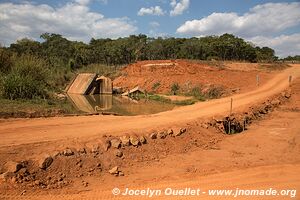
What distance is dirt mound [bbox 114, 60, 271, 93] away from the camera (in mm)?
25484

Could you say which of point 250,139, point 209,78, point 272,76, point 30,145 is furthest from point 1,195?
point 272,76

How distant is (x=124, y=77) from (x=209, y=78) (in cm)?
963

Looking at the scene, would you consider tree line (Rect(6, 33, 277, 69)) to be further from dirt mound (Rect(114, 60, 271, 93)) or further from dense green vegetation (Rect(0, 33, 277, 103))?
dirt mound (Rect(114, 60, 271, 93))

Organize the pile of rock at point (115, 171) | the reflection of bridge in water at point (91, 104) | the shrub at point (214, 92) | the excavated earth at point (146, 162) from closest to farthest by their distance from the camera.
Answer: the excavated earth at point (146, 162), the pile of rock at point (115, 171), the reflection of bridge in water at point (91, 104), the shrub at point (214, 92)

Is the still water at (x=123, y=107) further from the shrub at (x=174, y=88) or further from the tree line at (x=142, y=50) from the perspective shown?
the tree line at (x=142, y=50)

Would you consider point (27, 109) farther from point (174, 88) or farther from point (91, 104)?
point (174, 88)

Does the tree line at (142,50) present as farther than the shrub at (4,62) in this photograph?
Yes

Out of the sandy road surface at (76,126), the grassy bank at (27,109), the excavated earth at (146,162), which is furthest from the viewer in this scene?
the grassy bank at (27,109)

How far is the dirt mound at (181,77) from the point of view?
25.5 metres

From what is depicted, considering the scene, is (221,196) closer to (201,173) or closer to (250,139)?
(201,173)

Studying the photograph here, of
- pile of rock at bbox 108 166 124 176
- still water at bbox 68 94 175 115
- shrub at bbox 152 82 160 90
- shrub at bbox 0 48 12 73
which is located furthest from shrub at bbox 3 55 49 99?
shrub at bbox 152 82 160 90

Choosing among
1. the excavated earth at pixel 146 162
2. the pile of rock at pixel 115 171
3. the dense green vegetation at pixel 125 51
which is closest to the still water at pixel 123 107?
the excavated earth at pixel 146 162

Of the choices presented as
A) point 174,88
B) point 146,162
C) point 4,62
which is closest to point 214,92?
point 174,88

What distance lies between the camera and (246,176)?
7648 millimetres
